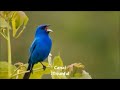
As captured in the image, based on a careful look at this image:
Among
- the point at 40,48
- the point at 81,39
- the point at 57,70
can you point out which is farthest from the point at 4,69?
the point at 81,39

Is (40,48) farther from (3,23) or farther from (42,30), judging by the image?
(3,23)

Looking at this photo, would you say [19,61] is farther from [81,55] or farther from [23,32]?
[81,55]

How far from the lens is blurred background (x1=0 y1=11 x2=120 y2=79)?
2.99 m

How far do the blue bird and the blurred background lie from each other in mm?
40

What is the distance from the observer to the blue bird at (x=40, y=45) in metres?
2.96

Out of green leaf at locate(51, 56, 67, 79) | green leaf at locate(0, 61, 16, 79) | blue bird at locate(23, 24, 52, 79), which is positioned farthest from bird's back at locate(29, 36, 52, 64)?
green leaf at locate(0, 61, 16, 79)

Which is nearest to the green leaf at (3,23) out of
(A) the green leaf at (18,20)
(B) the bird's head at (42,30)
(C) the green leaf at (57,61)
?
(A) the green leaf at (18,20)

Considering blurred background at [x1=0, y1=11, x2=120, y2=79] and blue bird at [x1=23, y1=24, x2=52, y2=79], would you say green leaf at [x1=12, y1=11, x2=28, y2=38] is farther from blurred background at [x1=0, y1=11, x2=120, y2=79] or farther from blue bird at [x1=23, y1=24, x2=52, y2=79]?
blue bird at [x1=23, y1=24, x2=52, y2=79]

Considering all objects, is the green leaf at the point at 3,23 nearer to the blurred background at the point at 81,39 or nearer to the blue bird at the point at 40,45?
the blurred background at the point at 81,39

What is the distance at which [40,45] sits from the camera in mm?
2984

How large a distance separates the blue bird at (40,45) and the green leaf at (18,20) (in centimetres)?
15
